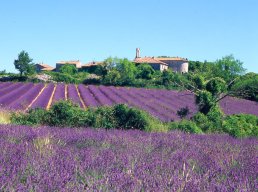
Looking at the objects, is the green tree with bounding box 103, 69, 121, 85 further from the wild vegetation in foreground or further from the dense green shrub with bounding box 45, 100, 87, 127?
the dense green shrub with bounding box 45, 100, 87, 127

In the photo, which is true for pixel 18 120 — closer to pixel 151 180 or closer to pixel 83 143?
pixel 83 143

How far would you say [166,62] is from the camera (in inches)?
4048

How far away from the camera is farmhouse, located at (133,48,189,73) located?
302ft

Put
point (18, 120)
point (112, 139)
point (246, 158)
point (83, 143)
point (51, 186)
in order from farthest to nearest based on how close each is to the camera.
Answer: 1. point (18, 120)
2. point (112, 139)
3. point (83, 143)
4. point (246, 158)
5. point (51, 186)

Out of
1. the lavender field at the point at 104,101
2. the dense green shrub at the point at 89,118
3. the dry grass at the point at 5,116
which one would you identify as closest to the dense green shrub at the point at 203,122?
the lavender field at the point at 104,101

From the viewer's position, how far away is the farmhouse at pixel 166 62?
91.9 meters

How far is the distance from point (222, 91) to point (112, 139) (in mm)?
13326

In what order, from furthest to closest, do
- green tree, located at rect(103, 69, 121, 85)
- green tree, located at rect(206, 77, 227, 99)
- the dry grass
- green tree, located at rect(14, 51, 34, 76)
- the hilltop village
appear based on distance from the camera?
the hilltop village
green tree, located at rect(14, 51, 34, 76)
green tree, located at rect(103, 69, 121, 85)
green tree, located at rect(206, 77, 227, 99)
the dry grass

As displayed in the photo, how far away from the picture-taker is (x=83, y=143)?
609 cm

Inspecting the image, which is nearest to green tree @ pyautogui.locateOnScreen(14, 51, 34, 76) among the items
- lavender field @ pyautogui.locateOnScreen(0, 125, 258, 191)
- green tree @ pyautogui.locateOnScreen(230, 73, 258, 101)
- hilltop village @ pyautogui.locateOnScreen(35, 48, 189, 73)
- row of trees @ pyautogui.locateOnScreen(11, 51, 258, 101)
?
row of trees @ pyautogui.locateOnScreen(11, 51, 258, 101)

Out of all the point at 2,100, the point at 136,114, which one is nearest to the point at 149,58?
the point at 2,100

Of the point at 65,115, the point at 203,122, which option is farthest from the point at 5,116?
the point at 203,122

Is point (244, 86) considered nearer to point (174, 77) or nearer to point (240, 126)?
point (240, 126)

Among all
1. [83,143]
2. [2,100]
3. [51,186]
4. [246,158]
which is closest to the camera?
[51,186]
